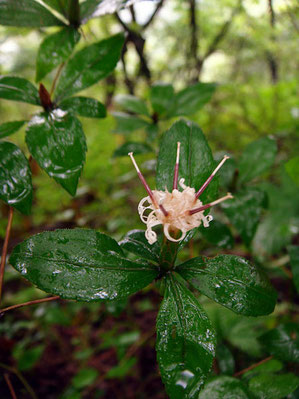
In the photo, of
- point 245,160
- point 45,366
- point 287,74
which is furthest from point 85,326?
point 287,74

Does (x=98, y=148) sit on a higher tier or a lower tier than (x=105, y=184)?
higher

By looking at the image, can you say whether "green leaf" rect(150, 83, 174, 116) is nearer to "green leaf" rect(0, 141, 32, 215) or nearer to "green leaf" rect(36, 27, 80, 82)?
"green leaf" rect(36, 27, 80, 82)

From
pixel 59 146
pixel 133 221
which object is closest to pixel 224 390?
pixel 59 146

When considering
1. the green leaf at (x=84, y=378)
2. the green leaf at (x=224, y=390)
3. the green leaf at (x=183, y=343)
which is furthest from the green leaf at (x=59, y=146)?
the green leaf at (x=84, y=378)

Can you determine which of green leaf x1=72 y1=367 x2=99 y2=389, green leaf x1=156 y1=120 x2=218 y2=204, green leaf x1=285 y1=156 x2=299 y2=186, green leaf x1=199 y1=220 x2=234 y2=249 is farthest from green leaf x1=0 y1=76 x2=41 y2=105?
green leaf x1=72 y1=367 x2=99 y2=389

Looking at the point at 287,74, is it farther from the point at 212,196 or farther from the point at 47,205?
the point at 212,196

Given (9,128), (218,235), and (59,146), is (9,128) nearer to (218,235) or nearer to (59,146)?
(59,146)
